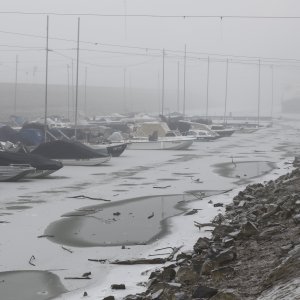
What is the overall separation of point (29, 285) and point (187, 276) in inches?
122

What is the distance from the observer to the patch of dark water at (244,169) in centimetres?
3365

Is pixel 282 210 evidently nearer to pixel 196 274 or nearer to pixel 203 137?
pixel 196 274

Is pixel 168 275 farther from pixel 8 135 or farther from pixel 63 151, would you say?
pixel 8 135

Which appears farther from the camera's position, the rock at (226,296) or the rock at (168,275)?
the rock at (168,275)

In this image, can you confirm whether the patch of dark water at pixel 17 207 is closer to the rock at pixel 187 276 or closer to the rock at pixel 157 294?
the rock at pixel 187 276

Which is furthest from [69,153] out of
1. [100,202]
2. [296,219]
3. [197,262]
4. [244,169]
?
[197,262]

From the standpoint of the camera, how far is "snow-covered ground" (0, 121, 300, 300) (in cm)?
1309

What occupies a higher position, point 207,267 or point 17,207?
point 207,267

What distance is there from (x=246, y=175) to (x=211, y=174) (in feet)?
5.93

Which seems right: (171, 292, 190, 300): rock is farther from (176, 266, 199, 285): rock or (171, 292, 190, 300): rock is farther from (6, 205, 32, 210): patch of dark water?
(6, 205, 32, 210): patch of dark water

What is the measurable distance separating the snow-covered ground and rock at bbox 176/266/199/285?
2.61 feet

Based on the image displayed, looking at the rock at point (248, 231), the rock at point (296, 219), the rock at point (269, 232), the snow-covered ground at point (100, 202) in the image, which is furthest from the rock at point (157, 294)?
the rock at point (296, 219)

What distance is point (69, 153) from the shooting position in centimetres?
3853

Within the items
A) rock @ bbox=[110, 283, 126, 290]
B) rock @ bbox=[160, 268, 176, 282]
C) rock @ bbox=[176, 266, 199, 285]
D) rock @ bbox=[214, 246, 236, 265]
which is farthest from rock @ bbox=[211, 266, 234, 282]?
rock @ bbox=[110, 283, 126, 290]
